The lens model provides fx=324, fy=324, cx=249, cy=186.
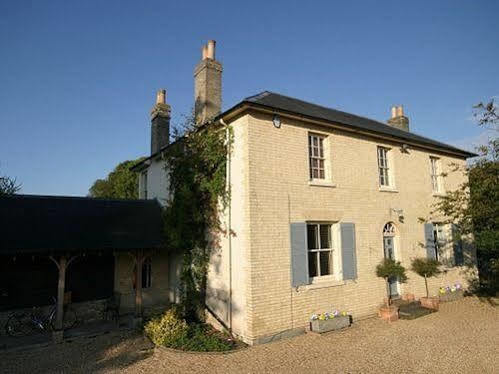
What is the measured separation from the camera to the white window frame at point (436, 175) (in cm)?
1474

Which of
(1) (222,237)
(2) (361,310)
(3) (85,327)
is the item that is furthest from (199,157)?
(2) (361,310)

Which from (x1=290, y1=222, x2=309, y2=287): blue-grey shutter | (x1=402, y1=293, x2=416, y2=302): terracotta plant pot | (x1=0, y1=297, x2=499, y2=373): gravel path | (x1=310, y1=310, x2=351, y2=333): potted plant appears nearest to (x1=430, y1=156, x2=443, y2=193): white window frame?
(x1=402, y1=293, x2=416, y2=302): terracotta plant pot

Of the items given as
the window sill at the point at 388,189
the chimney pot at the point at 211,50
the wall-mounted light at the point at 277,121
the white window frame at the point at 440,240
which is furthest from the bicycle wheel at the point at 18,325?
the white window frame at the point at 440,240

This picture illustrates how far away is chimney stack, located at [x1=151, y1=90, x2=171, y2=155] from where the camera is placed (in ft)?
51.0

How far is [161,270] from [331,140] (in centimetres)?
831

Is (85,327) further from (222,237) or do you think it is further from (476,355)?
(476,355)

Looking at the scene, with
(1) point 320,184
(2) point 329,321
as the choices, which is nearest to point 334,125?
(1) point 320,184

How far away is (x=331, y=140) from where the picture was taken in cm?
1109

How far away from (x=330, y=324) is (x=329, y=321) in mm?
101

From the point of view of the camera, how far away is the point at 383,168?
12.7 meters

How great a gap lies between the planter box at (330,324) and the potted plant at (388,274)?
1.56 meters

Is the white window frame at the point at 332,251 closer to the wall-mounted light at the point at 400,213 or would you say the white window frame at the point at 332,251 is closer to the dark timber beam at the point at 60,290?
the wall-mounted light at the point at 400,213

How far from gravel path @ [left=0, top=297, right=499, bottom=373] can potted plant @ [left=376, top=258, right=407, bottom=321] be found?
2.49ft

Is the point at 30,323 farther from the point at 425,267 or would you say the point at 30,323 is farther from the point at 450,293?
the point at 450,293
